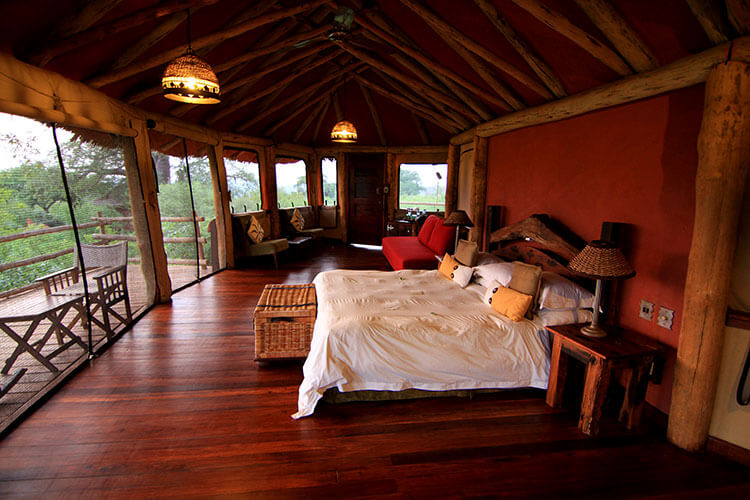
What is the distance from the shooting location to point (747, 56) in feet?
6.07

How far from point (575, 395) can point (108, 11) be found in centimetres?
490

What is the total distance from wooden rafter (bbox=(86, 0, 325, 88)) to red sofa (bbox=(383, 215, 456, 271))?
3420 mm

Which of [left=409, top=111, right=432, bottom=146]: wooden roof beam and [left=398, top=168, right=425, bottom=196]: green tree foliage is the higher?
[left=409, top=111, right=432, bottom=146]: wooden roof beam

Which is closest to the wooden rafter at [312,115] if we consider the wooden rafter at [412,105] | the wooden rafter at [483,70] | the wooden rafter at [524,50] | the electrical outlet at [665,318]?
the wooden rafter at [412,105]

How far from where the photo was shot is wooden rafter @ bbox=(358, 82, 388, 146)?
24.6 ft

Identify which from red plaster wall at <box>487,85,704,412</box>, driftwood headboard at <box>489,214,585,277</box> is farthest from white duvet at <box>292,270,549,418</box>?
driftwood headboard at <box>489,214,585,277</box>

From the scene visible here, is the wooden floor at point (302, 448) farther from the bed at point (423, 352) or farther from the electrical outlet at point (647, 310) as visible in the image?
the electrical outlet at point (647, 310)

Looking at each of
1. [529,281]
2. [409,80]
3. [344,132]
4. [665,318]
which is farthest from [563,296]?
[344,132]

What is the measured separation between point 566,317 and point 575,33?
218cm

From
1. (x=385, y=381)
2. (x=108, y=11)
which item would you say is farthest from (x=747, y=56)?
(x=108, y=11)

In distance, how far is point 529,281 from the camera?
2.92 m

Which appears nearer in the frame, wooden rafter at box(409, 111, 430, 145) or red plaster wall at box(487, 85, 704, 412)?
red plaster wall at box(487, 85, 704, 412)

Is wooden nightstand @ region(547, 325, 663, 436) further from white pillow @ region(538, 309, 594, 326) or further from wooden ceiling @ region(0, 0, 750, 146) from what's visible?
wooden ceiling @ region(0, 0, 750, 146)

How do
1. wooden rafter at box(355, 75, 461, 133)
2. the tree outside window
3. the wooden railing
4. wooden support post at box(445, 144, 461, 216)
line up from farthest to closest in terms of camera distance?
the tree outside window → wooden support post at box(445, 144, 461, 216) → wooden rafter at box(355, 75, 461, 133) → the wooden railing
